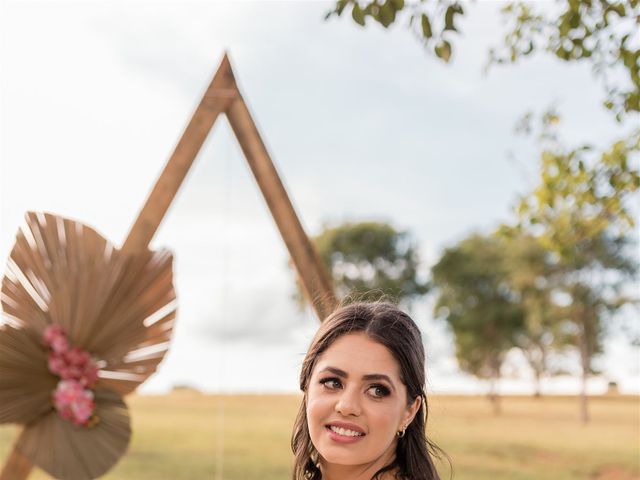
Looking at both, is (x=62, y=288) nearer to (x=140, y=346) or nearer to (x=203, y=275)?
(x=140, y=346)

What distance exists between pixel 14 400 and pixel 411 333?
9.19 feet

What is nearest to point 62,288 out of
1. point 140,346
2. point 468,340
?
point 140,346

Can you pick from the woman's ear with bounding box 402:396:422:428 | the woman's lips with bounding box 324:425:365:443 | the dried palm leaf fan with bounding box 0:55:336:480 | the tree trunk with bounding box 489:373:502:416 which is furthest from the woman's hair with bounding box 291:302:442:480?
the tree trunk with bounding box 489:373:502:416

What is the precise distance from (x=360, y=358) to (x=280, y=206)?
→ 2.43 meters

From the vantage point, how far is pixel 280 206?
4469 millimetres

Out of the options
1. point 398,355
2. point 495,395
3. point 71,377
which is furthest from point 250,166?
point 495,395

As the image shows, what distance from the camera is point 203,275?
12.4 m

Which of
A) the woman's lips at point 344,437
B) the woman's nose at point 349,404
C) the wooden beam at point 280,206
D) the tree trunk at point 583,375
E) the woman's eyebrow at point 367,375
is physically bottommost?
the woman's lips at point 344,437

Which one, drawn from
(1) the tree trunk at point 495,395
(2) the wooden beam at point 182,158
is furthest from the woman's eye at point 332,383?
(1) the tree trunk at point 495,395

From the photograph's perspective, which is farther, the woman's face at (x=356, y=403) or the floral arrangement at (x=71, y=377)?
the floral arrangement at (x=71, y=377)

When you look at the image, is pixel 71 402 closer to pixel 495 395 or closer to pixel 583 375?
pixel 583 375

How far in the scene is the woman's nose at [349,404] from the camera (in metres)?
2.04

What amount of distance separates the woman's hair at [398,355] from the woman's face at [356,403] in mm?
24

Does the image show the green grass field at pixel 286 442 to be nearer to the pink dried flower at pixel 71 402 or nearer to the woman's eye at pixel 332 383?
the pink dried flower at pixel 71 402
